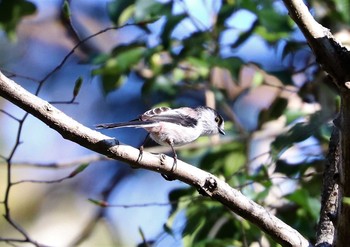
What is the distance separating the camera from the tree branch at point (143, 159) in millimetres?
2049

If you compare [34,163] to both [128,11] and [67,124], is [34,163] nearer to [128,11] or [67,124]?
[128,11]

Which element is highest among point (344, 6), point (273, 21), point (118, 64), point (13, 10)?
point (344, 6)

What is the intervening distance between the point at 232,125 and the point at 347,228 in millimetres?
2870

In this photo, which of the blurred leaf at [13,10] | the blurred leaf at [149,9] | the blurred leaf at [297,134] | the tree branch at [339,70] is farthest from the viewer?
the blurred leaf at [13,10]

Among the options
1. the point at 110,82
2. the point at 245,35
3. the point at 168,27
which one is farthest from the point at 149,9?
A: the point at 245,35

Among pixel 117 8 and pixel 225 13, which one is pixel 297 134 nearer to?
pixel 225 13

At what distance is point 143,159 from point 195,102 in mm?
3800

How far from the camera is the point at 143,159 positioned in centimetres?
225

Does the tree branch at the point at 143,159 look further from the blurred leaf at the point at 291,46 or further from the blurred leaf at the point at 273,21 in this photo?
the blurred leaf at the point at 291,46

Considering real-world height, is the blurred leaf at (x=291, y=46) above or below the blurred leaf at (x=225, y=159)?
above

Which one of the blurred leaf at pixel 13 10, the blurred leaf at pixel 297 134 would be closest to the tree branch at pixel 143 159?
the blurred leaf at pixel 297 134

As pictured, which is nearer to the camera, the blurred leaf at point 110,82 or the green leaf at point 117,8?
the green leaf at point 117,8

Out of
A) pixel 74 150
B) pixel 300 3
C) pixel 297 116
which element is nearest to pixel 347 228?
pixel 300 3

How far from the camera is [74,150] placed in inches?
278
